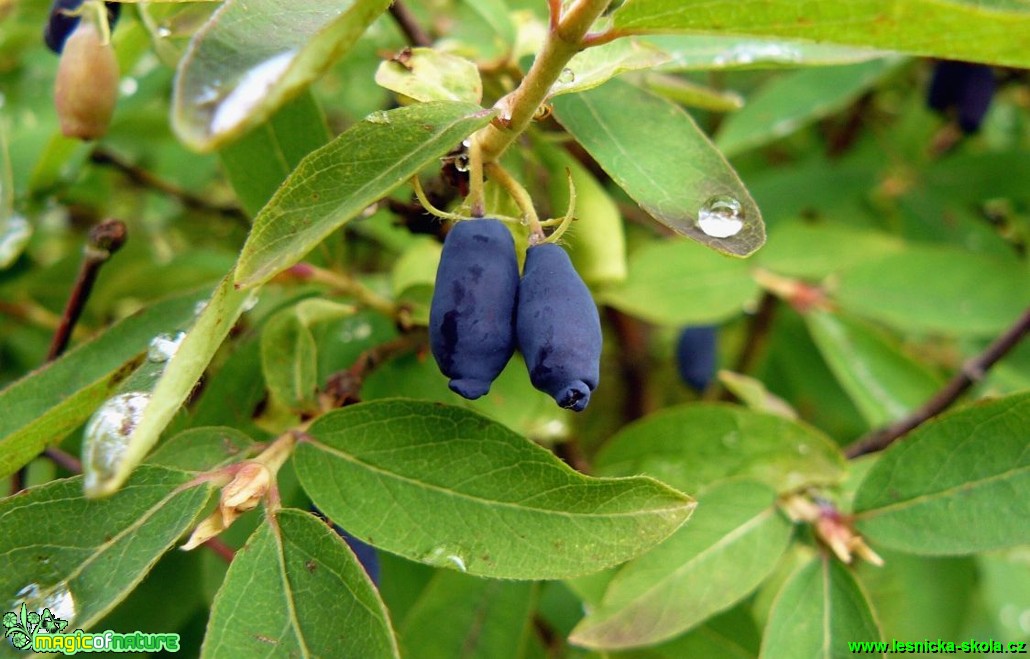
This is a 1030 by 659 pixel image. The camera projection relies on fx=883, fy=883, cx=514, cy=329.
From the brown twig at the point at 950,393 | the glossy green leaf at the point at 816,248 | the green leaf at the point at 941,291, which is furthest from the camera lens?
the glossy green leaf at the point at 816,248

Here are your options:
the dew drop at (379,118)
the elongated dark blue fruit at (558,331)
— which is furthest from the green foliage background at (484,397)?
the elongated dark blue fruit at (558,331)

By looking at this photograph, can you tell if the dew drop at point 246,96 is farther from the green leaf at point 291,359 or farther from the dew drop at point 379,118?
the green leaf at point 291,359

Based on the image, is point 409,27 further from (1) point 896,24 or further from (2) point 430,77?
(1) point 896,24

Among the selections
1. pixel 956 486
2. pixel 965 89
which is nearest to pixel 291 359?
pixel 956 486

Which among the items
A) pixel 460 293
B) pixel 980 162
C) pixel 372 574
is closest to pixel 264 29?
pixel 460 293

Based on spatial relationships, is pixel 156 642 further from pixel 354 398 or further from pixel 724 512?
pixel 724 512
